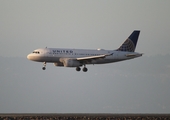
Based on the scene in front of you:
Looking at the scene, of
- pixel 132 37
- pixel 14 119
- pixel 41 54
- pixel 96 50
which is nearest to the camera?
pixel 14 119

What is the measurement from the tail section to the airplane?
266mm

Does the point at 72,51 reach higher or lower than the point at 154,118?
higher

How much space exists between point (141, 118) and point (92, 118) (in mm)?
7074

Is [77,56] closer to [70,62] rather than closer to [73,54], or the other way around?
[73,54]

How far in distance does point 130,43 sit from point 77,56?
1739 cm

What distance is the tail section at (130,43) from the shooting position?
9888cm

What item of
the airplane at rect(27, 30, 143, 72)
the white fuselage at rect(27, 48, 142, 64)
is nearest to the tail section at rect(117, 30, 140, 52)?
the airplane at rect(27, 30, 143, 72)


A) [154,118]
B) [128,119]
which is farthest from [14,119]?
[154,118]

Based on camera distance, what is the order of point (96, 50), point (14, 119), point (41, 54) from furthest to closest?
point (96, 50)
point (41, 54)
point (14, 119)

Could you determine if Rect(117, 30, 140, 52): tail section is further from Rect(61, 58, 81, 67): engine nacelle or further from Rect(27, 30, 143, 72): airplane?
Rect(61, 58, 81, 67): engine nacelle

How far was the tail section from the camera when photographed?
98875 millimetres

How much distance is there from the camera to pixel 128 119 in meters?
60.5

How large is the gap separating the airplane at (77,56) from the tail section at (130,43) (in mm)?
266

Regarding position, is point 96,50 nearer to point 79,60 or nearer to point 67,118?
point 79,60
